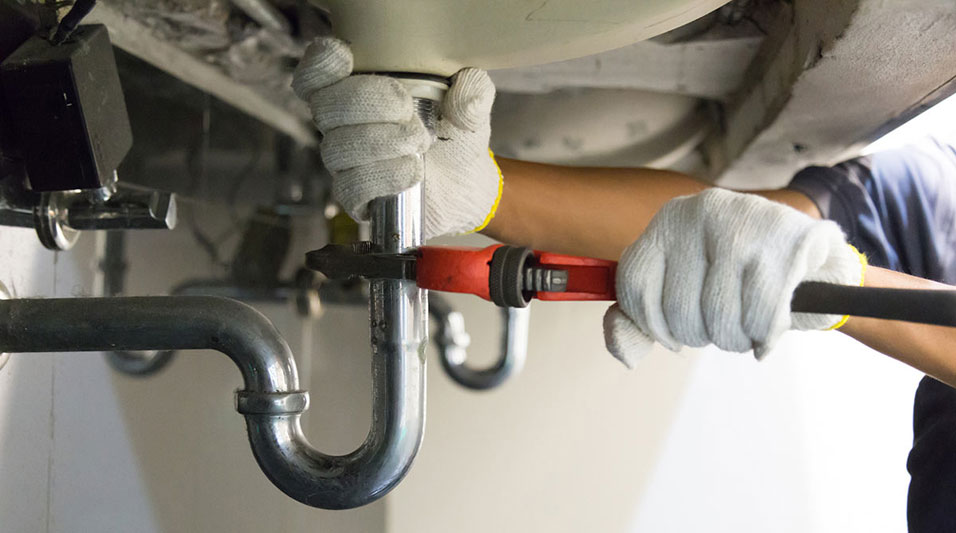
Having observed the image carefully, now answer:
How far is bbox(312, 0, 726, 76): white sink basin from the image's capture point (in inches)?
13.9

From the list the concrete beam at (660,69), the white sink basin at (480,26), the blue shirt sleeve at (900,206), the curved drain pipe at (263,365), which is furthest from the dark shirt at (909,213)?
the curved drain pipe at (263,365)

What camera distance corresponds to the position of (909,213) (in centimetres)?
63

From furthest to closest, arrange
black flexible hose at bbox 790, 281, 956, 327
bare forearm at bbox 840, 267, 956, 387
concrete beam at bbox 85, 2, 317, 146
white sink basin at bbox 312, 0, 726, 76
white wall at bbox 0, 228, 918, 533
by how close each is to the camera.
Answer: white wall at bbox 0, 228, 918, 533, concrete beam at bbox 85, 2, 317, 146, bare forearm at bbox 840, 267, 956, 387, white sink basin at bbox 312, 0, 726, 76, black flexible hose at bbox 790, 281, 956, 327

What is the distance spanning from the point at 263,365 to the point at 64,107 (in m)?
0.17

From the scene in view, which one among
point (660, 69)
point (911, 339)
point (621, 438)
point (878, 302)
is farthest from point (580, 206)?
point (621, 438)

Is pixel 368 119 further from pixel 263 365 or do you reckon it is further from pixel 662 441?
pixel 662 441

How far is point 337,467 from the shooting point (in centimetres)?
38

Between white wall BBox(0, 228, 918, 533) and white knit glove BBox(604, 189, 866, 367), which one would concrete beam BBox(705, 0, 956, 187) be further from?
white wall BBox(0, 228, 918, 533)

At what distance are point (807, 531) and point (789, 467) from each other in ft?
0.39

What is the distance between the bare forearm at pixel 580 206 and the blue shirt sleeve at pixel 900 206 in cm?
3

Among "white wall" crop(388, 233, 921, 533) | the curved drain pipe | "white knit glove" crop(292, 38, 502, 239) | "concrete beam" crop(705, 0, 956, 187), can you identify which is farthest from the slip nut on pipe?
"white wall" crop(388, 233, 921, 533)

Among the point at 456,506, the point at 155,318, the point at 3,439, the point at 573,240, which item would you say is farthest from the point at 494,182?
the point at 456,506

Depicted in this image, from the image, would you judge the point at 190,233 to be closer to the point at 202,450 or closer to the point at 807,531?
the point at 202,450

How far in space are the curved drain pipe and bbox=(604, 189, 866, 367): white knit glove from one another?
141 millimetres
